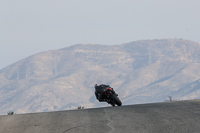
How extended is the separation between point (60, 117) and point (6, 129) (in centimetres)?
220

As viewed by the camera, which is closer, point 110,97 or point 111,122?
point 111,122

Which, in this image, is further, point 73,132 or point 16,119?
point 16,119

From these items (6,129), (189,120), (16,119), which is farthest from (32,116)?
(189,120)

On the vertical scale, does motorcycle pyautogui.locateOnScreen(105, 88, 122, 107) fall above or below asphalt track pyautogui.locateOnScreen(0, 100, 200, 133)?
above

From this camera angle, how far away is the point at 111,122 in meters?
12.0

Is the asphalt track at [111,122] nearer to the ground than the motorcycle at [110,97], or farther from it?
nearer to the ground

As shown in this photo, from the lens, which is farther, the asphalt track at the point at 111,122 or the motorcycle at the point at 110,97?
the motorcycle at the point at 110,97

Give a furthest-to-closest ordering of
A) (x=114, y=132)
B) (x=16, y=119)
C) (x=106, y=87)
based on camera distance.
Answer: (x=106, y=87)
(x=16, y=119)
(x=114, y=132)

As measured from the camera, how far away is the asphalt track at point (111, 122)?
10750 mm

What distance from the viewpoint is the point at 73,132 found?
34.8 feet

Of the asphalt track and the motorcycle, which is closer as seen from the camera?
the asphalt track

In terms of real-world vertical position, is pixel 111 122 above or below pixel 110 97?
below

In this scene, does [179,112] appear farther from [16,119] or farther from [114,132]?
[16,119]

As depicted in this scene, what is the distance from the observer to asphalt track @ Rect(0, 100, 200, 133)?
423 inches
